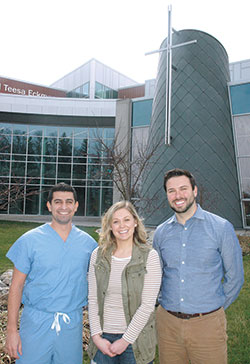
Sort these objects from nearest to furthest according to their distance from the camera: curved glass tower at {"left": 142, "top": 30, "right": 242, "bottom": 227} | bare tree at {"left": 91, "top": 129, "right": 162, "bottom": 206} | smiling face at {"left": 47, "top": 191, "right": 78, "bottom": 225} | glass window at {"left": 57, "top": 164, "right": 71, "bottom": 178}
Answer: smiling face at {"left": 47, "top": 191, "right": 78, "bottom": 225} < bare tree at {"left": 91, "top": 129, "right": 162, "bottom": 206} < curved glass tower at {"left": 142, "top": 30, "right": 242, "bottom": 227} < glass window at {"left": 57, "top": 164, "right": 71, "bottom": 178}

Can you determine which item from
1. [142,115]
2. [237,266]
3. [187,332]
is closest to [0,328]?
[187,332]

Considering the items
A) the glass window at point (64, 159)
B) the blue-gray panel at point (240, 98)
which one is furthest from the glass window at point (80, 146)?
the blue-gray panel at point (240, 98)

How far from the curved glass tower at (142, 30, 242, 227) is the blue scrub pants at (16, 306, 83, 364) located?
1349 centimetres

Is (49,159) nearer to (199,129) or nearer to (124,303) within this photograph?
(199,129)

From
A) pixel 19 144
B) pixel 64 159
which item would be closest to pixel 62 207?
pixel 64 159

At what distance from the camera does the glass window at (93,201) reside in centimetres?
2386

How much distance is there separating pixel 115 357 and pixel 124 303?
17.5 inches

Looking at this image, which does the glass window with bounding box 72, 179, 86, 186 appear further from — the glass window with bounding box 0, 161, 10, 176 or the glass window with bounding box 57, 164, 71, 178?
the glass window with bounding box 0, 161, 10, 176

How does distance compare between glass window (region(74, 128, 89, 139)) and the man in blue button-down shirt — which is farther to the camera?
glass window (region(74, 128, 89, 139))

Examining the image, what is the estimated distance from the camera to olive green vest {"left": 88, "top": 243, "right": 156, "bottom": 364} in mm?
2314

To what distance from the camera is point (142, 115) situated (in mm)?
20812

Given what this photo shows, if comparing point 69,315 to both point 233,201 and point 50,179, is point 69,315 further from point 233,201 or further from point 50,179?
point 50,179

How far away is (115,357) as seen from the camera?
7.74 ft

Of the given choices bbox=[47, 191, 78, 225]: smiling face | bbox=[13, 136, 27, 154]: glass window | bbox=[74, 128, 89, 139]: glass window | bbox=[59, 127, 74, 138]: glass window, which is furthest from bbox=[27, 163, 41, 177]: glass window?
bbox=[47, 191, 78, 225]: smiling face
